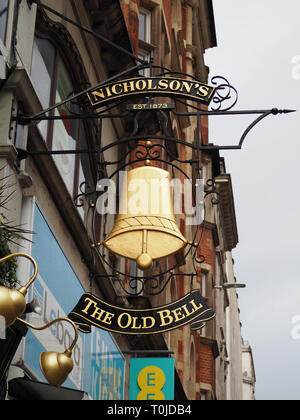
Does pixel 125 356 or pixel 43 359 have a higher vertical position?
pixel 125 356

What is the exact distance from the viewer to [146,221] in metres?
11.0

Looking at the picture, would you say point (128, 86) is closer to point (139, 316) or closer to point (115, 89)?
point (115, 89)

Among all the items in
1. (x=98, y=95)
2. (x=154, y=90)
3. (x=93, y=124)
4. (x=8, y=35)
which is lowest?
(x=154, y=90)

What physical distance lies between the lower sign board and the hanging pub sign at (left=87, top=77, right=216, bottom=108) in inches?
325

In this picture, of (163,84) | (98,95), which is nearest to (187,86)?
(163,84)

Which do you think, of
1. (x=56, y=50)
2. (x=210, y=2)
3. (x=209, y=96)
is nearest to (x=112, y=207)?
(x=56, y=50)

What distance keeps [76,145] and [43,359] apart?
25.7ft

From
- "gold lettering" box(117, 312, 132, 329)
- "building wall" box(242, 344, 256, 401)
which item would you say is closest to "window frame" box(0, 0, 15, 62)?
"gold lettering" box(117, 312, 132, 329)

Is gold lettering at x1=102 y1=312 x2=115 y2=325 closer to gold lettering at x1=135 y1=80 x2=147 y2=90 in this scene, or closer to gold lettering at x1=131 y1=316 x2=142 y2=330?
gold lettering at x1=131 y1=316 x2=142 y2=330

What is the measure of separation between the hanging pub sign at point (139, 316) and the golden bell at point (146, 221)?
725 millimetres

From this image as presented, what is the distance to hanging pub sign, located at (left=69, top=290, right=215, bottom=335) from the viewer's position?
1017 centimetres

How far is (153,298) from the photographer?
2417cm

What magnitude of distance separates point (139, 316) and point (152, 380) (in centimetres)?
813
